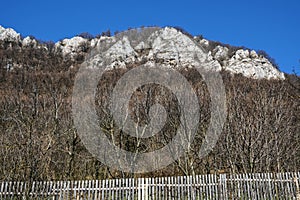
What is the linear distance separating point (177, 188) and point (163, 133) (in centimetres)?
818

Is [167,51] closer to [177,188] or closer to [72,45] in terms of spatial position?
[72,45]

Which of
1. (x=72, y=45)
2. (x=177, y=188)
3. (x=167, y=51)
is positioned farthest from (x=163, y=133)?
(x=72, y=45)

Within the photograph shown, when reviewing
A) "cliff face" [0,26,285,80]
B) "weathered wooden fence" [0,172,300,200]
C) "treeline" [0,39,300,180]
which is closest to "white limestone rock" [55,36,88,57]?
"cliff face" [0,26,285,80]

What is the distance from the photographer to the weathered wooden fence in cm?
1009

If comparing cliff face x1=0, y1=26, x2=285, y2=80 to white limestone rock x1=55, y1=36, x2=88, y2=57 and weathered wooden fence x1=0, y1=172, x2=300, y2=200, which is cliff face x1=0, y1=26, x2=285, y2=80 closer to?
white limestone rock x1=55, y1=36, x2=88, y2=57

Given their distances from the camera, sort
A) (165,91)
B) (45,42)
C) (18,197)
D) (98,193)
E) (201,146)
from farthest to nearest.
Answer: (45,42), (165,91), (201,146), (98,193), (18,197)

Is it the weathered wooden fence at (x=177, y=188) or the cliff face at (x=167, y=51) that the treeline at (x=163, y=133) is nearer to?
the weathered wooden fence at (x=177, y=188)

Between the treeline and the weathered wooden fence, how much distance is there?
1.11 m

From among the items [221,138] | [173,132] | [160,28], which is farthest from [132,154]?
[160,28]

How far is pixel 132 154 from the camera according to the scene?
57.8 ft

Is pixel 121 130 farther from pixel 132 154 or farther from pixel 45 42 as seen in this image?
pixel 45 42

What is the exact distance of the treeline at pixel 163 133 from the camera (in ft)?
42.0

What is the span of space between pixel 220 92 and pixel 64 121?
31.2 ft

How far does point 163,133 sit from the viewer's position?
18.6 meters
